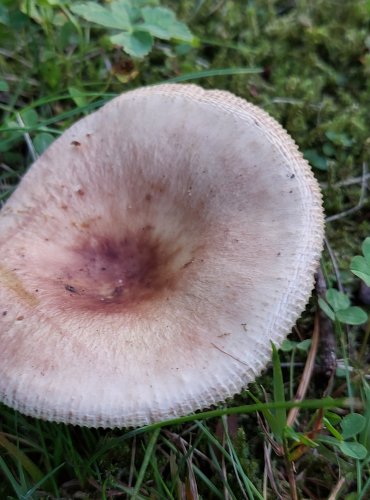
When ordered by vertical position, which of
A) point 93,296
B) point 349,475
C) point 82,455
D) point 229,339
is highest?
point 229,339

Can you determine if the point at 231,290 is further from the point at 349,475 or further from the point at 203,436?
the point at 349,475

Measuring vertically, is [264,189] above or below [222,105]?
below

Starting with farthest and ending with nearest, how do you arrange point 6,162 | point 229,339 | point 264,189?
1. point 6,162
2. point 264,189
3. point 229,339

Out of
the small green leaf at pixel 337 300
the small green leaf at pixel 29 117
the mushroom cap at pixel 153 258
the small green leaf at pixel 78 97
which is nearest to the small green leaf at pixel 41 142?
the small green leaf at pixel 29 117

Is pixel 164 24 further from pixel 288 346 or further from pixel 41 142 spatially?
pixel 288 346

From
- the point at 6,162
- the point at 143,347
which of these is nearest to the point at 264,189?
the point at 143,347

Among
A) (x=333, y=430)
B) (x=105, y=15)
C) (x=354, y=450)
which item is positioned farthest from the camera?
(x=105, y=15)

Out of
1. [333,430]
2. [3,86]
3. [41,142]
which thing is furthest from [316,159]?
[3,86]
